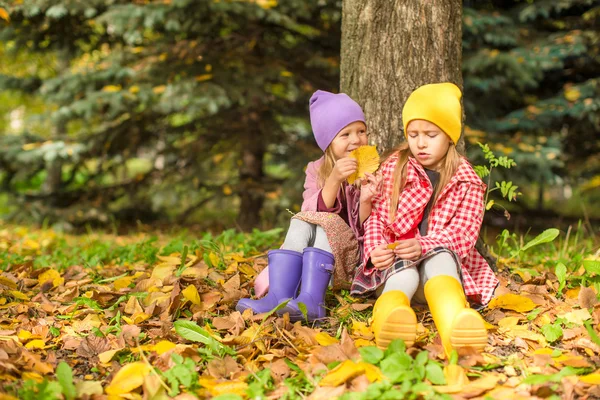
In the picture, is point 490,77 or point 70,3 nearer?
point 70,3

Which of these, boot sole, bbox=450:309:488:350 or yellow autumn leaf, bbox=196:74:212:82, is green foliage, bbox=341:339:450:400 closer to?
boot sole, bbox=450:309:488:350

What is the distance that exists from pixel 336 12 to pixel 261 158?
2.00 m

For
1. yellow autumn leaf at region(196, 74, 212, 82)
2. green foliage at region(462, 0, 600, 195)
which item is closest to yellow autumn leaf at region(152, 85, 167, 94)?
yellow autumn leaf at region(196, 74, 212, 82)

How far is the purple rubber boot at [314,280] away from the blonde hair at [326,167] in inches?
→ 19.6

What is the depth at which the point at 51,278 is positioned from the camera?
3.11 m

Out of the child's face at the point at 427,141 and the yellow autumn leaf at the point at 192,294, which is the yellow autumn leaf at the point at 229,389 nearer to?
the yellow autumn leaf at the point at 192,294

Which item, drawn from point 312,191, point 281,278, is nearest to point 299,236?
point 281,278

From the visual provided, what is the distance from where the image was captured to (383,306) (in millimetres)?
2111

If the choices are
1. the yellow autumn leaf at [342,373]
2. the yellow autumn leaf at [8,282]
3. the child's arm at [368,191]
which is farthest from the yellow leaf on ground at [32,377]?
the child's arm at [368,191]

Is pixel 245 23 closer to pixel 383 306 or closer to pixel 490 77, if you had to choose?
pixel 490 77

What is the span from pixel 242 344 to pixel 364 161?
3.41 feet

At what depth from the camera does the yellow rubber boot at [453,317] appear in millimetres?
1973

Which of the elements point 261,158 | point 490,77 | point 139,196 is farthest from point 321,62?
point 139,196

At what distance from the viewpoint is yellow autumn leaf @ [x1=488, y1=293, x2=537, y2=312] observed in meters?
2.50
